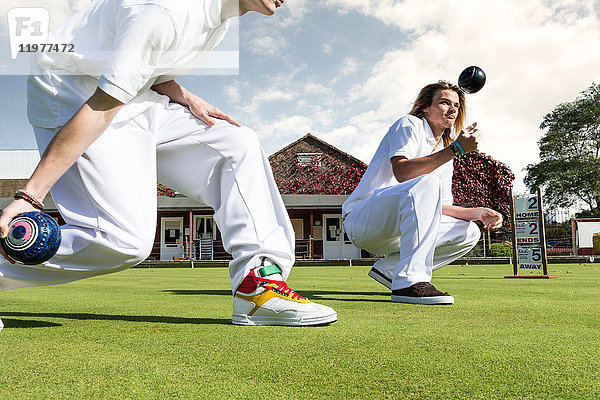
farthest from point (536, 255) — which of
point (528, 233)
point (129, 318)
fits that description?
point (129, 318)

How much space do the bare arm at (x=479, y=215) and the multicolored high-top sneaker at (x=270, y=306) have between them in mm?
2326

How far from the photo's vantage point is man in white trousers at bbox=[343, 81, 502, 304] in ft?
11.7

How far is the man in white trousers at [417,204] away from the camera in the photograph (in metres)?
3.56

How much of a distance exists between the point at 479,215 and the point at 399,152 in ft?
3.24

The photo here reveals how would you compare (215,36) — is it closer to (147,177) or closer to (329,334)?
(147,177)

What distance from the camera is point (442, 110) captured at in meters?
4.21

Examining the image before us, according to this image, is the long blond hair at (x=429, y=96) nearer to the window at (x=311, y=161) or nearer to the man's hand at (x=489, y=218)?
the man's hand at (x=489, y=218)

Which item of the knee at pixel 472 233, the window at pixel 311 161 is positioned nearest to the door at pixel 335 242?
the window at pixel 311 161

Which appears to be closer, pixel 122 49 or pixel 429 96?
pixel 122 49

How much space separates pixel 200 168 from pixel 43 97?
794mm

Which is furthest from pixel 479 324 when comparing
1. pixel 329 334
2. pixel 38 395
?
pixel 38 395

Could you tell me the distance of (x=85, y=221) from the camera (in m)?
2.26

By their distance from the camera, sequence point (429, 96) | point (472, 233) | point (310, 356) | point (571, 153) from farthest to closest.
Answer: point (571, 153) < point (472, 233) < point (429, 96) < point (310, 356)

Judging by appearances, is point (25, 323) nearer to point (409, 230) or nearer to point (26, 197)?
point (26, 197)
